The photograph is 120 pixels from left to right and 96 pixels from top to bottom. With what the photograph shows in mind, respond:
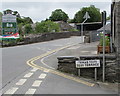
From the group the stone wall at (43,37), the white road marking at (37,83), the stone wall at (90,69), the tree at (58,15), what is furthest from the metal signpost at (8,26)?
the tree at (58,15)

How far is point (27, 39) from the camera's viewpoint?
28344 mm

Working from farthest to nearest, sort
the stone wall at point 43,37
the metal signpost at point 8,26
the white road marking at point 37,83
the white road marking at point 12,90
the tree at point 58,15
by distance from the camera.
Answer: the tree at point 58,15 → the metal signpost at point 8,26 → the stone wall at point 43,37 → the white road marking at point 37,83 → the white road marking at point 12,90

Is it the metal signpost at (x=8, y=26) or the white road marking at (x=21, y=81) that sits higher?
the metal signpost at (x=8, y=26)

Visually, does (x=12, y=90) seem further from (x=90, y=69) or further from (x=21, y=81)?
(x=90, y=69)

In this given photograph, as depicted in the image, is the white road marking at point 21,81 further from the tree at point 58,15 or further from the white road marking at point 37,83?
the tree at point 58,15

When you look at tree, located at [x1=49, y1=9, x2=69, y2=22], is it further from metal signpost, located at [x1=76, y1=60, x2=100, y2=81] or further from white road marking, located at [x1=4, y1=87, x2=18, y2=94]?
white road marking, located at [x1=4, y1=87, x2=18, y2=94]

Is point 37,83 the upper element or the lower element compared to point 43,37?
lower

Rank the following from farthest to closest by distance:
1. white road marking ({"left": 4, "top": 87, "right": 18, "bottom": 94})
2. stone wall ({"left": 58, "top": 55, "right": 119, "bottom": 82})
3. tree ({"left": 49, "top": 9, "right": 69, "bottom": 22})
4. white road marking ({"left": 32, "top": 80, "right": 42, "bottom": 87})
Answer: tree ({"left": 49, "top": 9, "right": 69, "bottom": 22})
stone wall ({"left": 58, "top": 55, "right": 119, "bottom": 82})
white road marking ({"left": 32, "top": 80, "right": 42, "bottom": 87})
white road marking ({"left": 4, "top": 87, "right": 18, "bottom": 94})

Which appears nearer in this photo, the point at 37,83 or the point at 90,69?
the point at 37,83

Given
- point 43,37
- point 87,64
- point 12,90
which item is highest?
point 43,37

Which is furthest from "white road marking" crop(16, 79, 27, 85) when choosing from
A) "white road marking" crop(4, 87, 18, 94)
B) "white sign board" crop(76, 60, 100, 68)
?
"white sign board" crop(76, 60, 100, 68)

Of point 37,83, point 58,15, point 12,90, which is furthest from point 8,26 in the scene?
point 58,15

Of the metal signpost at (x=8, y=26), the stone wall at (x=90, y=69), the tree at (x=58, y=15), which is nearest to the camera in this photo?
the stone wall at (x=90, y=69)

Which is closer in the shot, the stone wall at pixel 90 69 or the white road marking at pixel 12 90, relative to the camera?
the white road marking at pixel 12 90
